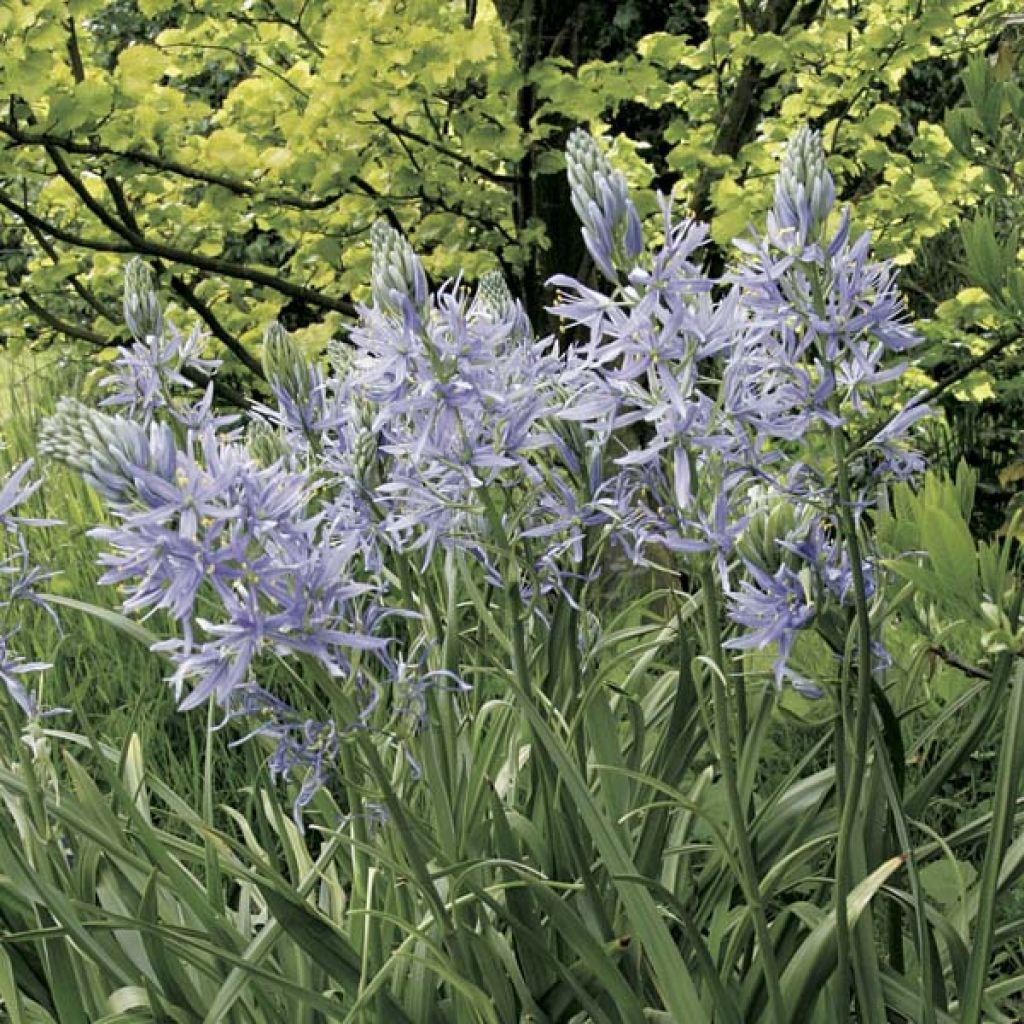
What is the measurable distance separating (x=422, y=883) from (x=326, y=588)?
397mm

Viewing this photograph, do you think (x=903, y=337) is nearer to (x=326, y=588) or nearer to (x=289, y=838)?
(x=326, y=588)

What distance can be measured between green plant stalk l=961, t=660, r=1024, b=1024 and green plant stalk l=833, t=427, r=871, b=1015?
0.15 metres

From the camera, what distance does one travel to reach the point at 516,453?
1.72m

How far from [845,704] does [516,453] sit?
1.63 ft

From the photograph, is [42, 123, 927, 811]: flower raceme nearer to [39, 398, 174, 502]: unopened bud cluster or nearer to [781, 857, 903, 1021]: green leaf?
[39, 398, 174, 502]: unopened bud cluster

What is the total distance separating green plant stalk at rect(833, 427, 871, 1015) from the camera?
1455mm

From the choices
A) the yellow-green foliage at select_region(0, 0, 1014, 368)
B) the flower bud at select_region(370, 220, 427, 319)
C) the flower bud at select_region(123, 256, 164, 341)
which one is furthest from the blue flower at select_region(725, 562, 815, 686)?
the yellow-green foliage at select_region(0, 0, 1014, 368)

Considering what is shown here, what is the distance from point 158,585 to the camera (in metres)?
1.43

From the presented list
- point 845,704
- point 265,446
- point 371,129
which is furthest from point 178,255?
point 845,704

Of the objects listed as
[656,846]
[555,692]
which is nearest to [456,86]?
[555,692]

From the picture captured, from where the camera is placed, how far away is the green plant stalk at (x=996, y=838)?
5.23 ft

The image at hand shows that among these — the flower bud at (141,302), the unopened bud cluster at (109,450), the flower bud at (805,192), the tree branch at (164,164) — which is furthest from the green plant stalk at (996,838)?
the tree branch at (164,164)

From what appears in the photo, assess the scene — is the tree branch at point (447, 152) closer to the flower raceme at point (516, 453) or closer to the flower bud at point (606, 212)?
the flower raceme at point (516, 453)

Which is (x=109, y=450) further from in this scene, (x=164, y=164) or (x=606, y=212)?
(x=164, y=164)
